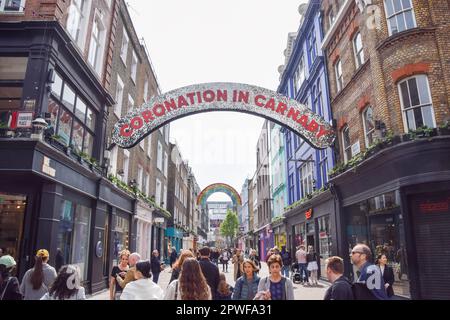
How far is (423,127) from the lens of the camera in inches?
393

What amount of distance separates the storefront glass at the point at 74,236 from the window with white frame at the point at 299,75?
53.9 ft

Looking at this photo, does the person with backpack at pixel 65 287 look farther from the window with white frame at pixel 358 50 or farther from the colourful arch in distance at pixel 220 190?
the colourful arch in distance at pixel 220 190

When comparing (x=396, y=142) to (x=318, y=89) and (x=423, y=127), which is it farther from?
(x=318, y=89)

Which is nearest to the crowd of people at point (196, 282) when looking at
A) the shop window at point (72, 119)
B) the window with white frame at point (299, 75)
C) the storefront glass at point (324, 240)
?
the shop window at point (72, 119)

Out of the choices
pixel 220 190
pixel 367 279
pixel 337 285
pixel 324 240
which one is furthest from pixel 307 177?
pixel 220 190

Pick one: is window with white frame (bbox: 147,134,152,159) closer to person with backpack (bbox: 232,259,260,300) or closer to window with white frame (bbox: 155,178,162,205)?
window with white frame (bbox: 155,178,162,205)

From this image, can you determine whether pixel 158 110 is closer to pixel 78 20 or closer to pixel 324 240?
pixel 78 20

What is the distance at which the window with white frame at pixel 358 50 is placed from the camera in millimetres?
14095

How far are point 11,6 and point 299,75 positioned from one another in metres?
18.1

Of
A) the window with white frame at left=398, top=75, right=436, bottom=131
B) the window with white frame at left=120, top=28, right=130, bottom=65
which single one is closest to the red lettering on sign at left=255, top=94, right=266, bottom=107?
the window with white frame at left=398, top=75, right=436, bottom=131

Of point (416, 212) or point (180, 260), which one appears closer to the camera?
point (180, 260)

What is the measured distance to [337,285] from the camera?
4160 mm

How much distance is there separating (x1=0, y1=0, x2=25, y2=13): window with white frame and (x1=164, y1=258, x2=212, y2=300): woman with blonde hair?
34.8 ft

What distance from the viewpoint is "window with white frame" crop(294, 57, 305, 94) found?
23.1 m
